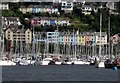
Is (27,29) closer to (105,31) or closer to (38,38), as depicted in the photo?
(38,38)

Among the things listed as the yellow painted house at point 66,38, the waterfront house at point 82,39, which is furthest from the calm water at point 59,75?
the yellow painted house at point 66,38

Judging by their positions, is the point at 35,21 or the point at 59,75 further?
the point at 35,21

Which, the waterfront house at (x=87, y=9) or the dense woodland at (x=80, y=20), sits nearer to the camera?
the dense woodland at (x=80, y=20)

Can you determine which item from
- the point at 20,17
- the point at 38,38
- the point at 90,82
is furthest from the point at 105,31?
the point at 90,82

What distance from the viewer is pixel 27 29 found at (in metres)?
56.0

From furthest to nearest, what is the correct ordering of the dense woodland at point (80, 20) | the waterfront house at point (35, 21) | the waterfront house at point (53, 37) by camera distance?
the waterfront house at point (35, 21) < the waterfront house at point (53, 37) < the dense woodland at point (80, 20)

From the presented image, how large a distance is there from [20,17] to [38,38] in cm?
455

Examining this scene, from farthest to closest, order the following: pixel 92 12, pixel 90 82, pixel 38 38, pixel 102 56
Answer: pixel 92 12, pixel 38 38, pixel 102 56, pixel 90 82

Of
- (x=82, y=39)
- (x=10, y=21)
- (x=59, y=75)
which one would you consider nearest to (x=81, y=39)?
(x=82, y=39)

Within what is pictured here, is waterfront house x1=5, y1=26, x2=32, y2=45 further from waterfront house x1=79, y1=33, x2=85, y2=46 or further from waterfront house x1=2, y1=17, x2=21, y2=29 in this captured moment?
waterfront house x1=79, y1=33, x2=85, y2=46

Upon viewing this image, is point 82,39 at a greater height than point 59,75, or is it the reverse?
point 82,39

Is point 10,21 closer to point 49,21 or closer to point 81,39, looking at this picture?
point 49,21

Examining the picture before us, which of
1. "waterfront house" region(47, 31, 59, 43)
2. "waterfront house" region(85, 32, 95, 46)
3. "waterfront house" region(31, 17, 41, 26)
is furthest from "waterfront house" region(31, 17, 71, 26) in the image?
"waterfront house" region(85, 32, 95, 46)

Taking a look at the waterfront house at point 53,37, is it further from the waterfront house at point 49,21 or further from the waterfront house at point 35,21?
the waterfront house at point 35,21
